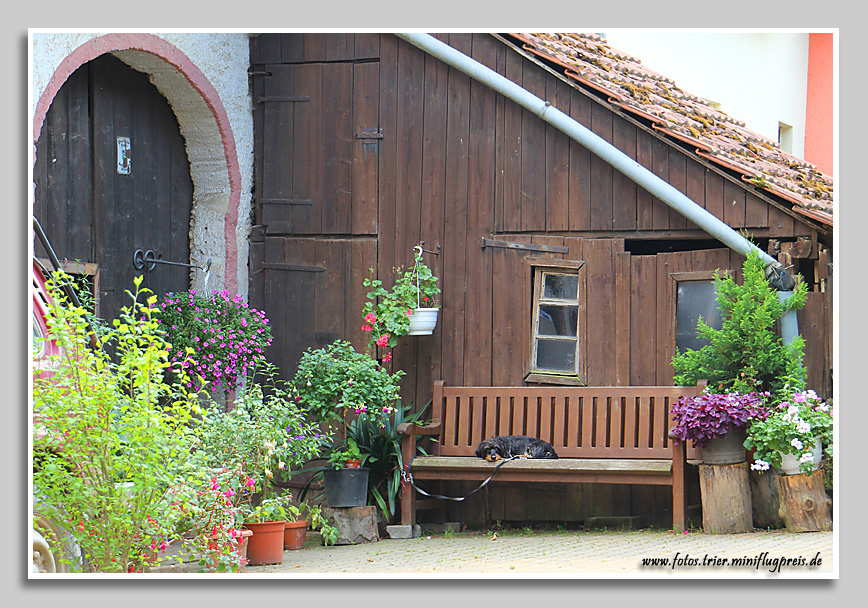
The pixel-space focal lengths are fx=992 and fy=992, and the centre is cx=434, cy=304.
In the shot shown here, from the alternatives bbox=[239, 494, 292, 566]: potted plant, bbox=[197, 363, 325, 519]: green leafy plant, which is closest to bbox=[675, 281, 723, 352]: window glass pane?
bbox=[197, 363, 325, 519]: green leafy plant

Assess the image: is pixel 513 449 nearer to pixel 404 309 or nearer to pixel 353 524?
pixel 353 524

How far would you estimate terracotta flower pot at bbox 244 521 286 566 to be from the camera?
6359mm

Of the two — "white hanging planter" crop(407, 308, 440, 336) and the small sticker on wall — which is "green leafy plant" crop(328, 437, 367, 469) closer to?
"white hanging planter" crop(407, 308, 440, 336)

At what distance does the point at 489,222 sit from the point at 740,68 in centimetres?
546

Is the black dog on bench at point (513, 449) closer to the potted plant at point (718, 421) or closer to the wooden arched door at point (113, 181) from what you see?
the potted plant at point (718, 421)

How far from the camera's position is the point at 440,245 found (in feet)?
26.9

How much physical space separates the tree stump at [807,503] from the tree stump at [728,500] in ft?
0.88

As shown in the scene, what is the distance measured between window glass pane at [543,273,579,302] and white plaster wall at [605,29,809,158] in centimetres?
416

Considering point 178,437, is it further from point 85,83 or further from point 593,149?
point 593,149

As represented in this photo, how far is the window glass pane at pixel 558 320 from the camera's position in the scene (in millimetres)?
7859

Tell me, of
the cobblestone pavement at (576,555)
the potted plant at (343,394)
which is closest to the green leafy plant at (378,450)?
the potted plant at (343,394)

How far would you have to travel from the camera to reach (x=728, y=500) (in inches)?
265

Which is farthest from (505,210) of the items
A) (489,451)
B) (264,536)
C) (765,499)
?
(264,536)

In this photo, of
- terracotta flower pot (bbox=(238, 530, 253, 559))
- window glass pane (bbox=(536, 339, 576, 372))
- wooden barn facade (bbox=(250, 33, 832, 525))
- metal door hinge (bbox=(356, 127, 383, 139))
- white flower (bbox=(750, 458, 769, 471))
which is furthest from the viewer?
metal door hinge (bbox=(356, 127, 383, 139))
